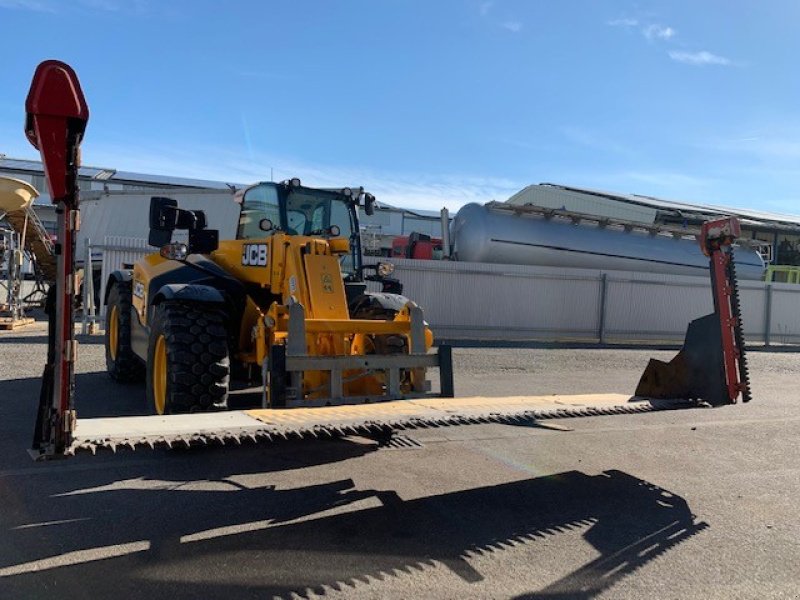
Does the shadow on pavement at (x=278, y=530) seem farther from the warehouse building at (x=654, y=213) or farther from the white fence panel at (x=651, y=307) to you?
the warehouse building at (x=654, y=213)

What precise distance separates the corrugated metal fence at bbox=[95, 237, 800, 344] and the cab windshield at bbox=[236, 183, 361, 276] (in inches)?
355

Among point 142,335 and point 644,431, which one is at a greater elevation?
point 142,335

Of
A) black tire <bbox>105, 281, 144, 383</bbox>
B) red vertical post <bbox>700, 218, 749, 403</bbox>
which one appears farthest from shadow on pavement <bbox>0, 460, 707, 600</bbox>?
black tire <bbox>105, 281, 144, 383</bbox>

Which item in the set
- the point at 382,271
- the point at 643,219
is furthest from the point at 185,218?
the point at 643,219

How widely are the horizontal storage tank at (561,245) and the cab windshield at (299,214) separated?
430 inches

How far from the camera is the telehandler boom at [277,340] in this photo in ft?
11.2

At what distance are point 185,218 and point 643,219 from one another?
24.8 metres

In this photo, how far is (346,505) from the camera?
448 centimetres

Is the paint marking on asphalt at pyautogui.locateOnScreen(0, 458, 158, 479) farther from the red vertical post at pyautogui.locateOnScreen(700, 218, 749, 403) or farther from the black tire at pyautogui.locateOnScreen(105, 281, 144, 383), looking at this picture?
the red vertical post at pyautogui.locateOnScreen(700, 218, 749, 403)

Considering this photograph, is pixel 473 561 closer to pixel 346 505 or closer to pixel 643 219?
pixel 346 505

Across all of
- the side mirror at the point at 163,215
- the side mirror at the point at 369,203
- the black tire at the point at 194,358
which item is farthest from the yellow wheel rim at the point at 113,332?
the side mirror at the point at 369,203

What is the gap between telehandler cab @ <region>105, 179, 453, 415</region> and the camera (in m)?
5.24

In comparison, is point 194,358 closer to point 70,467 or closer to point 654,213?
point 70,467

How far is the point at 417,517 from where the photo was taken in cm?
429
